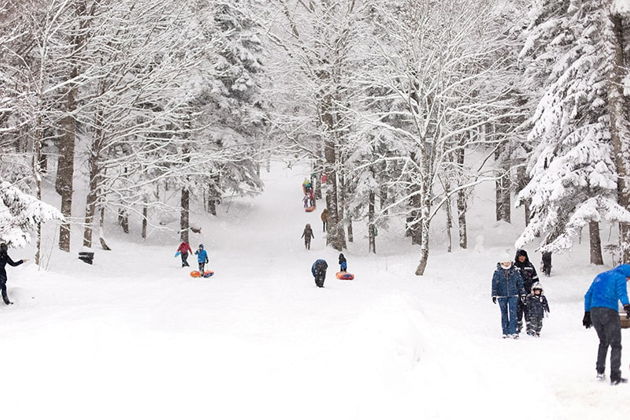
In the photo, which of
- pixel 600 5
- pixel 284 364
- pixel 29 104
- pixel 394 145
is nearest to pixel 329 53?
pixel 394 145

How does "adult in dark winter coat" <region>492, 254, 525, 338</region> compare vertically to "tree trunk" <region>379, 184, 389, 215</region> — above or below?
below

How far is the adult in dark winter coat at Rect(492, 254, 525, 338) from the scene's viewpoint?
34.6ft

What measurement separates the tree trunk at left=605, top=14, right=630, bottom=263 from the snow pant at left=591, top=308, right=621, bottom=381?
879cm

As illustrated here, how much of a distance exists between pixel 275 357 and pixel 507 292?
5368 millimetres

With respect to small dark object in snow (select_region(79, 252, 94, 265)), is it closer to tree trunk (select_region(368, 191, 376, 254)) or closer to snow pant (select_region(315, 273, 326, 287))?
snow pant (select_region(315, 273, 326, 287))

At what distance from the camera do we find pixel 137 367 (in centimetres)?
684

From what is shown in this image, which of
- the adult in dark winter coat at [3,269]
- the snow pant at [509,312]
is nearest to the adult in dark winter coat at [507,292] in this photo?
the snow pant at [509,312]

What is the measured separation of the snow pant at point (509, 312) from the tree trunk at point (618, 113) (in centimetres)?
627

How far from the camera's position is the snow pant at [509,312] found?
10.5m

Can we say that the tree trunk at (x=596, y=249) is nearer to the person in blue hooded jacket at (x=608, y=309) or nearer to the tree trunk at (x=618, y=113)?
the tree trunk at (x=618, y=113)

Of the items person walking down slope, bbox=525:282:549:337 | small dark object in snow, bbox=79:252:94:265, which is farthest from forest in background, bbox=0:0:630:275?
person walking down slope, bbox=525:282:549:337

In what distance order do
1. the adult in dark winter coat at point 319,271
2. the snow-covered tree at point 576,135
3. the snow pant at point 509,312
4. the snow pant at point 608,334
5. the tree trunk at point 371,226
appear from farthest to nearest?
the tree trunk at point 371,226
the adult in dark winter coat at point 319,271
the snow-covered tree at point 576,135
the snow pant at point 509,312
the snow pant at point 608,334

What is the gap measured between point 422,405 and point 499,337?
208 inches

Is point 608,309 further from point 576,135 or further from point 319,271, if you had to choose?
point 576,135
